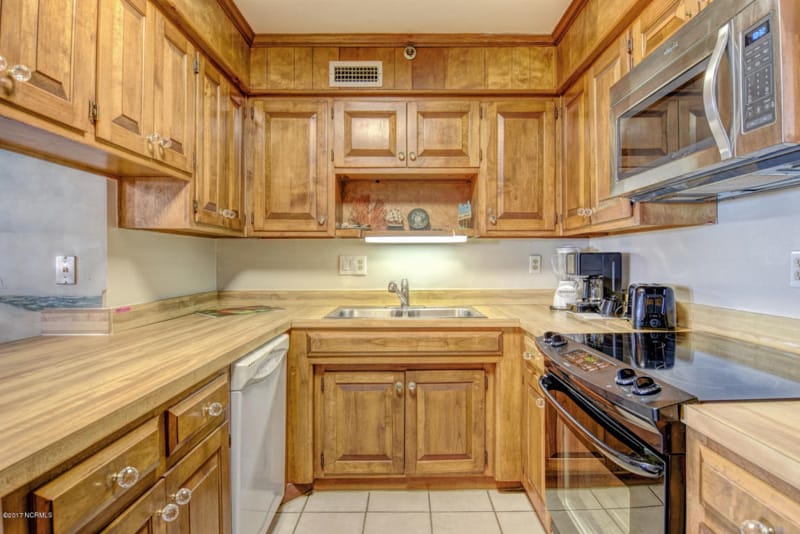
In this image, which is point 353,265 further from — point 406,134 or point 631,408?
point 631,408

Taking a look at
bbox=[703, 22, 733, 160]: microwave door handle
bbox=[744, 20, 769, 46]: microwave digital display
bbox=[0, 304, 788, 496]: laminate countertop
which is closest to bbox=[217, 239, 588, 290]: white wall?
bbox=[0, 304, 788, 496]: laminate countertop

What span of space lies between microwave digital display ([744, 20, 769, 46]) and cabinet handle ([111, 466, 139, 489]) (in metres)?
1.61

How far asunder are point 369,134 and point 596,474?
1.83 m

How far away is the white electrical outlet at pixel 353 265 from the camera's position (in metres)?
2.48

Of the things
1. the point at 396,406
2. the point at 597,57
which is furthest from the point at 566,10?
the point at 396,406

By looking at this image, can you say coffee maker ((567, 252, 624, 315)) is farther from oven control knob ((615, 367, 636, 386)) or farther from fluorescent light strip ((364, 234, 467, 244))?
oven control knob ((615, 367, 636, 386))

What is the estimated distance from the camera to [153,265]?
6.15 feet

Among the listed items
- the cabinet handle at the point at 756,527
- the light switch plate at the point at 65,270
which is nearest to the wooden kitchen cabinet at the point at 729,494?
the cabinet handle at the point at 756,527

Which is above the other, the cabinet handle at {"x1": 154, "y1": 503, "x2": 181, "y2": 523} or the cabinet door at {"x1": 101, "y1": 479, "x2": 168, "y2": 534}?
the cabinet door at {"x1": 101, "y1": 479, "x2": 168, "y2": 534}

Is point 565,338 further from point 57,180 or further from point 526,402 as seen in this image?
point 57,180

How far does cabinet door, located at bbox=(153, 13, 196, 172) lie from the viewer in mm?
1451

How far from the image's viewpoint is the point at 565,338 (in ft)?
4.74

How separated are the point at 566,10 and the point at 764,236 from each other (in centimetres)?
136

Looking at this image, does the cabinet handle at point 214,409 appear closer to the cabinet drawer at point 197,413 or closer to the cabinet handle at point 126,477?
the cabinet drawer at point 197,413
